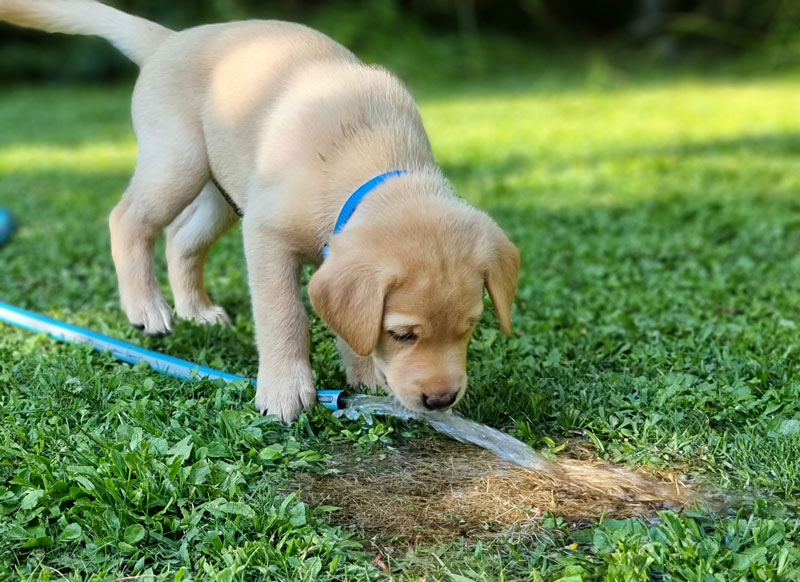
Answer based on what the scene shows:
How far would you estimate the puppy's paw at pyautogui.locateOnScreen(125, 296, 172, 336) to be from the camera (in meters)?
3.90

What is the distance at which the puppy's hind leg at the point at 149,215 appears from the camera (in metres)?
3.82

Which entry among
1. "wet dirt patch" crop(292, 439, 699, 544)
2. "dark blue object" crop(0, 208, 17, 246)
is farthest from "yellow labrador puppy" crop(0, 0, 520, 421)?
"dark blue object" crop(0, 208, 17, 246)

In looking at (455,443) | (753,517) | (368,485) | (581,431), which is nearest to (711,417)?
(581,431)

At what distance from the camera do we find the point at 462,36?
56.2 feet

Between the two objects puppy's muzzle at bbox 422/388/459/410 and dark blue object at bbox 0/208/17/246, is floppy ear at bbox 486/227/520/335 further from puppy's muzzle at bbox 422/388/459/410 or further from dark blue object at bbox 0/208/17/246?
dark blue object at bbox 0/208/17/246

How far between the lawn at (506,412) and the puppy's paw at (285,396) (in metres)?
0.06

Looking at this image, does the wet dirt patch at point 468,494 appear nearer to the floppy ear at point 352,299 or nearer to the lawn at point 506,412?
the lawn at point 506,412

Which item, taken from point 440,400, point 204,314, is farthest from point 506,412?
point 204,314

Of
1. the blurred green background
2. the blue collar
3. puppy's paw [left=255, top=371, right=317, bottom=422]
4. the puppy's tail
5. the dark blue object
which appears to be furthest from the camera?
the blurred green background

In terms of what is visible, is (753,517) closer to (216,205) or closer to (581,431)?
(581,431)

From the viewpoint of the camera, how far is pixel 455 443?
314 centimetres

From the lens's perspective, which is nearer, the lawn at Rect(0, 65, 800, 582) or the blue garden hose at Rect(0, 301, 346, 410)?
the lawn at Rect(0, 65, 800, 582)

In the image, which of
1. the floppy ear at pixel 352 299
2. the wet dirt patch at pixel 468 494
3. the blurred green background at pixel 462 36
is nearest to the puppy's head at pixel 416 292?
the floppy ear at pixel 352 299

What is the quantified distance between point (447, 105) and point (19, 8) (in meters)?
9.71
